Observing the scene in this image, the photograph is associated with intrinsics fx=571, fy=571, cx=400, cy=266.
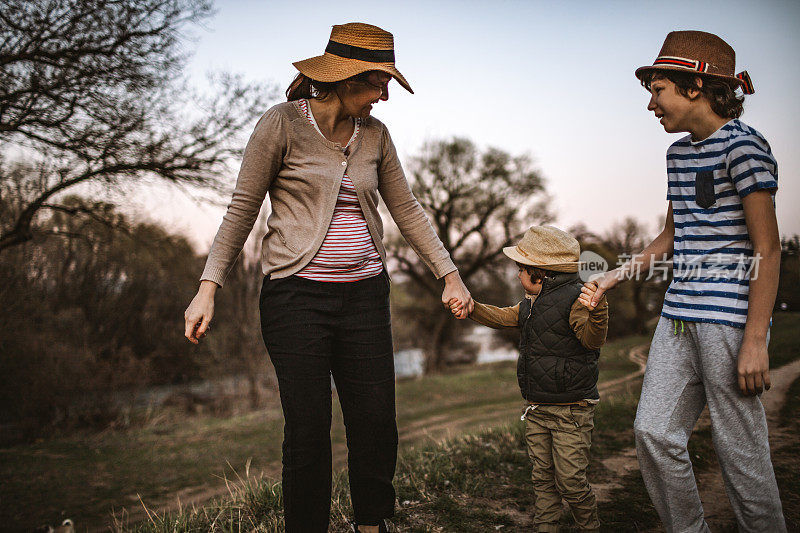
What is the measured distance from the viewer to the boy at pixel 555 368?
2.78 metres

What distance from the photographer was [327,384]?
7.72 ft

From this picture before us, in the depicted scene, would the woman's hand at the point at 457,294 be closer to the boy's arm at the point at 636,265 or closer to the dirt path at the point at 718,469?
the boy's arm at the point at 636,265

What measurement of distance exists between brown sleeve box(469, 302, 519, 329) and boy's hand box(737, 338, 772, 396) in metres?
1.29

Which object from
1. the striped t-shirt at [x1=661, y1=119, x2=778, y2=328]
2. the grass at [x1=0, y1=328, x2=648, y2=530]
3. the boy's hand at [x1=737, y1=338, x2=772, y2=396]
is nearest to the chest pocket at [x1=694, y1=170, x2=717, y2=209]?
the striped t-shirt at [x1=661, y1=119, x2=778, y2=328]

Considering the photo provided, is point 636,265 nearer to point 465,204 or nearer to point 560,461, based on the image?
point 560,461

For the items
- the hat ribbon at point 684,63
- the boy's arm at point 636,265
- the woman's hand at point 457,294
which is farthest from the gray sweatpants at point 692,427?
the hat ribbon at point 684,63

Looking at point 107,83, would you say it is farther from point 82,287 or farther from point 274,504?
point 82,287

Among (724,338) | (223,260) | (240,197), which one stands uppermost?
(240,197)

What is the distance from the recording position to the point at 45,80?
23.6 feet

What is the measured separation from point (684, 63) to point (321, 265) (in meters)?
1.61

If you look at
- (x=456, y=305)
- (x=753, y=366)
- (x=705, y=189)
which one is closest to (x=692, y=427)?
(x=753, y=366)

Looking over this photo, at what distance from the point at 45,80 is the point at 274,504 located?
254 inches

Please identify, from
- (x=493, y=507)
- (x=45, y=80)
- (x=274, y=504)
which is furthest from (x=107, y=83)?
(x=493, y=507)

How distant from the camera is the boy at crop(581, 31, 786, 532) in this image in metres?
1.97
